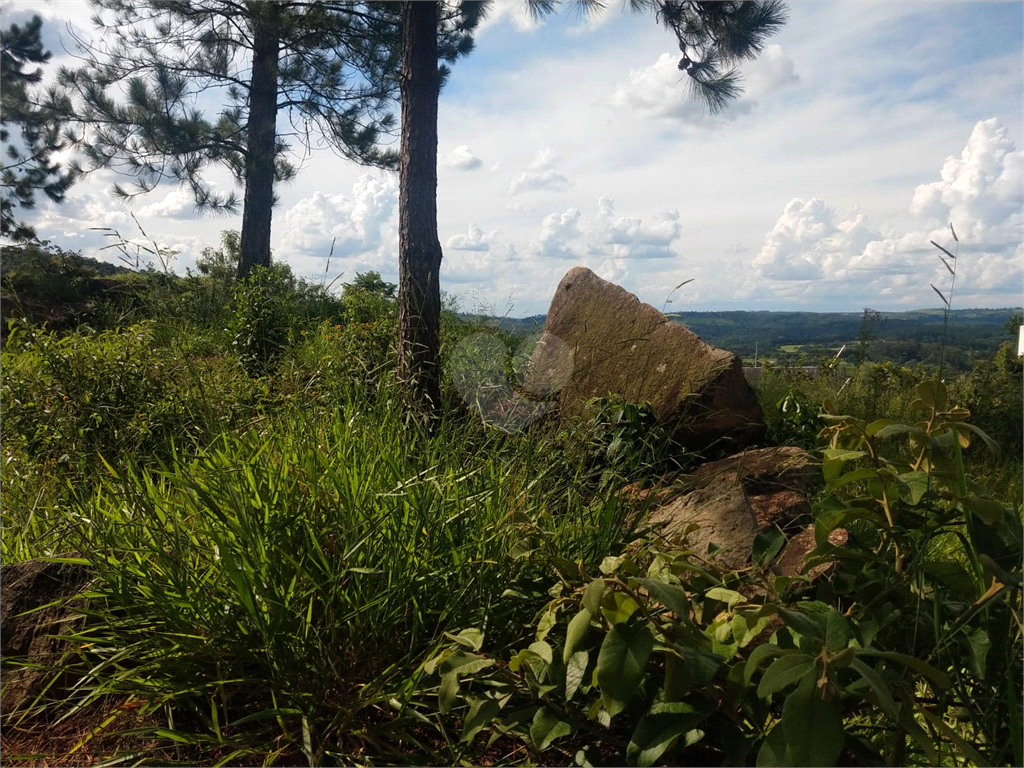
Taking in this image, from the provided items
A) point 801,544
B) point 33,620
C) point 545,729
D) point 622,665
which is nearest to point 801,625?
point 622,665

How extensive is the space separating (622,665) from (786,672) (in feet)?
1.03

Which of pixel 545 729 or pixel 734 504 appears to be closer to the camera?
pixel 545 729

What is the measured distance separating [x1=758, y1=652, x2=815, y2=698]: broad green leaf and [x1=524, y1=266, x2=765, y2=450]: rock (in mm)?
2987

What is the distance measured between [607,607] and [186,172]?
12.9m

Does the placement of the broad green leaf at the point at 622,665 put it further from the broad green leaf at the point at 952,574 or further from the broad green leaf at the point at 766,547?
the broad green leaf at the point at 952,574

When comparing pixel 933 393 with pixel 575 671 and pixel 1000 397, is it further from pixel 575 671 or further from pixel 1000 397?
pixel 1000 397

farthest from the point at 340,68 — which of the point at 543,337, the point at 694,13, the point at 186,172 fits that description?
the point at 543,337

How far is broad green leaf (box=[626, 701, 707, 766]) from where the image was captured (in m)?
1.40

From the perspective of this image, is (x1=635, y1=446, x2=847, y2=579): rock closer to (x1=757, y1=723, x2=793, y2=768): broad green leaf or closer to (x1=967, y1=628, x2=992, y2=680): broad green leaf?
(x1=967, y1=628, x2=992, y2=680): broad green leaf

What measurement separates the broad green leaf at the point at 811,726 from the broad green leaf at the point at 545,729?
46cm

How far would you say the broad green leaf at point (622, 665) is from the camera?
1.39m

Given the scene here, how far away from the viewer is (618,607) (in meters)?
1.49

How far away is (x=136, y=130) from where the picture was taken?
11953 millimetres

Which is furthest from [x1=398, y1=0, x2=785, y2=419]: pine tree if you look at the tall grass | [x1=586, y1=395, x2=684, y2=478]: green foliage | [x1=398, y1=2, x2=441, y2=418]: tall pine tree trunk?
the tall grass
